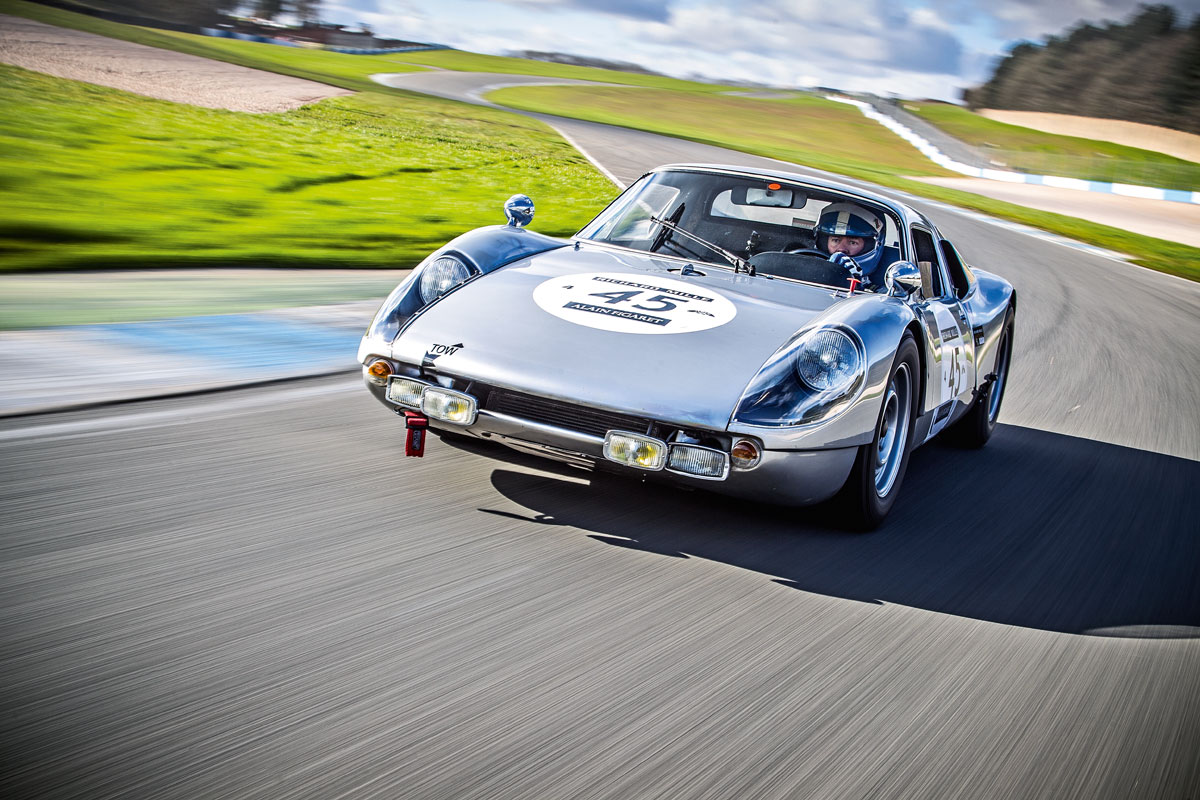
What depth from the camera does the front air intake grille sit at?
3551 mm

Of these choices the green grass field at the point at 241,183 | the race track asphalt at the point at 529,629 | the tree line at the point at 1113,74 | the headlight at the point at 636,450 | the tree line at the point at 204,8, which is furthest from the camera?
the tree line at the point at 1113,74

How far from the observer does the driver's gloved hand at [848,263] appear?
4660 millimetres

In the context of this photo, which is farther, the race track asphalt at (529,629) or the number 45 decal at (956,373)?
the number 45 decal at (956,373)

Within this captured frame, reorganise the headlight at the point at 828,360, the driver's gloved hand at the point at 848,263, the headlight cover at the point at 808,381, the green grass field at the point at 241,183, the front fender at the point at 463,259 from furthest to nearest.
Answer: the green grass field at the point at 241,183 → the driver's gloved hand at the point at 848,263 → the front fender at the point at 463,259 → the headlight at the point at 828,360 → the headlight cover at the point at 808,381

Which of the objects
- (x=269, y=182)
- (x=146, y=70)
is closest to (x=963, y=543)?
(x=269, y=182)

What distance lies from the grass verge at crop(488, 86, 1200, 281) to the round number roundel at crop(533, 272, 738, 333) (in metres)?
18.6

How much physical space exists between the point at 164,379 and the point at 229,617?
256 cm

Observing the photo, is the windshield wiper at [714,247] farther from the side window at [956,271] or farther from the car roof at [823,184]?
the side window at [956,271]

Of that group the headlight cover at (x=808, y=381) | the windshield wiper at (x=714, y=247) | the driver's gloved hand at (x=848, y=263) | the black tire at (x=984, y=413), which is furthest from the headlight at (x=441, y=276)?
the black tire at (x=984, y=413)

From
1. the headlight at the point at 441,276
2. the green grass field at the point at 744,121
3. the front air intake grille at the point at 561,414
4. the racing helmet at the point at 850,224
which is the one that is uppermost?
the racing helmet at the point at 850,224

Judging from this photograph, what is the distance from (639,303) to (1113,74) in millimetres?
99723

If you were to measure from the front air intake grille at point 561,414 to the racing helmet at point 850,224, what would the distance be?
1.78 meters

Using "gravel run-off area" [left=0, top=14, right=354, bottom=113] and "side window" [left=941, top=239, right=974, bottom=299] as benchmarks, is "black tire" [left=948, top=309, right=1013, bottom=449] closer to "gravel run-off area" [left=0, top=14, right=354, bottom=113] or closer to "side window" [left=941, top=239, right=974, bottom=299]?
"side window" [left=941, top=239, right=974, bottom=299]

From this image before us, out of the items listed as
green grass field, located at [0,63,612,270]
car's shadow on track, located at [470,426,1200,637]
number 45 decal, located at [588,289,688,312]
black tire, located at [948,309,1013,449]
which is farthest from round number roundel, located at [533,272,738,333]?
green grass field, located at [0,63,612,270]
